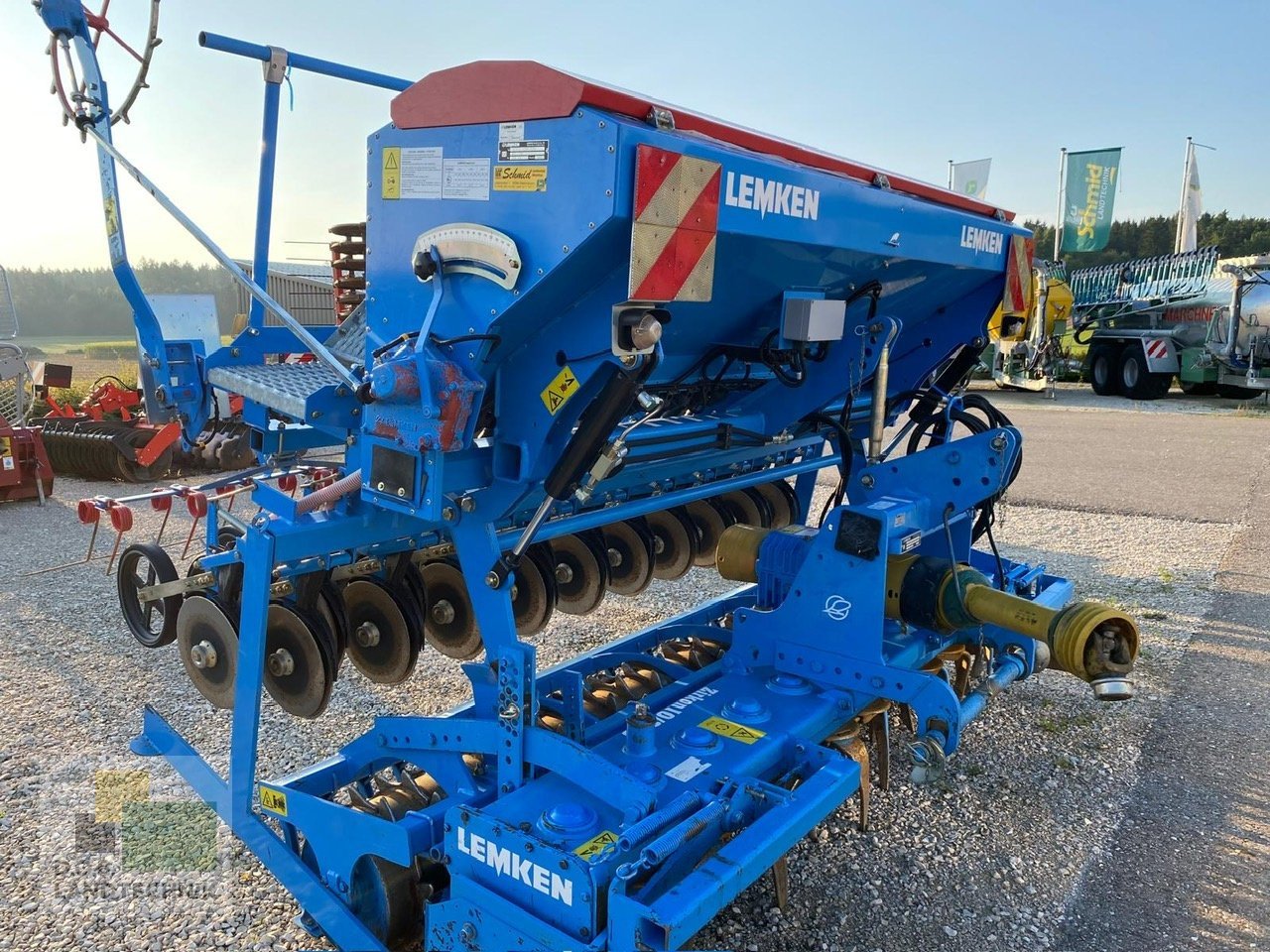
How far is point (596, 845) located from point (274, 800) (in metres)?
1.14

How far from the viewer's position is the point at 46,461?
28.7 ft

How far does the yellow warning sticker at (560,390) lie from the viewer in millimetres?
2281

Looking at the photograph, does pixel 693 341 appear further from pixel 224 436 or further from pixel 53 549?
pixel 224 436

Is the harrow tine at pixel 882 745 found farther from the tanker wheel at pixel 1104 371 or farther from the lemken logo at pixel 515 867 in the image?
the tanker wheel at pixel 1104 371

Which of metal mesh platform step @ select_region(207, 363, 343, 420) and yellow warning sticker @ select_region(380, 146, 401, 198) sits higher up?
yellow warning sticker @ select_region(380, 146, 401, 198)

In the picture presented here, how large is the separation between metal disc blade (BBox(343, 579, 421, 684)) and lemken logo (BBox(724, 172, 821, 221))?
5.96ft

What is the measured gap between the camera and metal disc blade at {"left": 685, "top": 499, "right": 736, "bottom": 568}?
4707mm

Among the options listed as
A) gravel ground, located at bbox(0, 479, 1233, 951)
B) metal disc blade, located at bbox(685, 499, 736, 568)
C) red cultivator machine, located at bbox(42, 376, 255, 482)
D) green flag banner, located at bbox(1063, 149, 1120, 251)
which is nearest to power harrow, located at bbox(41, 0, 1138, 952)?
gravel ground, located at bbox(0, 479, 1233, 951)

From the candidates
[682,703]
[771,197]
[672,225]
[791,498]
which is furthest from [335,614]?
[791,498]

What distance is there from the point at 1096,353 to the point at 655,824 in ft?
70.4

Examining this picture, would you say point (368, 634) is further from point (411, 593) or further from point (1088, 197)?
→ point (1088, 197)

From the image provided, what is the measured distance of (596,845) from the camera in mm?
2100

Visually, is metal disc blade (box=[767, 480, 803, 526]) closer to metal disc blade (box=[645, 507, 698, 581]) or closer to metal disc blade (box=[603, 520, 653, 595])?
metal disc blade (box=[645, 507, 698, 581])

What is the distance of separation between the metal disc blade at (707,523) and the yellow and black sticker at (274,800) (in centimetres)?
251
